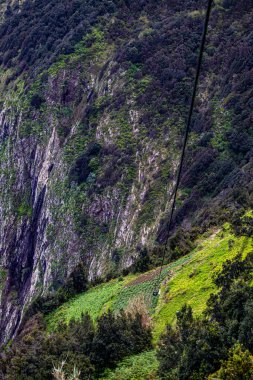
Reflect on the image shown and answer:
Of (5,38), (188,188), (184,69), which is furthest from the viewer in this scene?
(5,38)

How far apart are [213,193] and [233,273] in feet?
67.8

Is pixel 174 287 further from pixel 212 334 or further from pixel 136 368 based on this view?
pixel 212 334

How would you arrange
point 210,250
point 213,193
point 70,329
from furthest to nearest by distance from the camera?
point 213,193, point 210,250, point 70,329

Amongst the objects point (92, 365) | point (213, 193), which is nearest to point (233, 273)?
point (92, 365)

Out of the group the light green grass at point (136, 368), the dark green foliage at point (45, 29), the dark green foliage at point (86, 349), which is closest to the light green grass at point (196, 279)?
the dark green foliage at point (86, 349)

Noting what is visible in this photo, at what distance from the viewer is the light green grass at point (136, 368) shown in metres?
14.0

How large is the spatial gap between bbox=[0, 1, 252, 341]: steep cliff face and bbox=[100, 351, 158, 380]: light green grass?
1492 cm

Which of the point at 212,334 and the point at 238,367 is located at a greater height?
the point at 238,367

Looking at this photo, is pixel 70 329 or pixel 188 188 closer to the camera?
pixel 70 329

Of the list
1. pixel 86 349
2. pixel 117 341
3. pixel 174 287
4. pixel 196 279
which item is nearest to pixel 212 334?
pixel 117 341

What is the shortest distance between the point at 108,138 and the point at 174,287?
1136 inches

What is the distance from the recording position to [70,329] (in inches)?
733

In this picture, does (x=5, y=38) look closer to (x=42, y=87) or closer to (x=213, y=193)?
(x=42, y=87)

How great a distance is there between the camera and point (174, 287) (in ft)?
65.3
